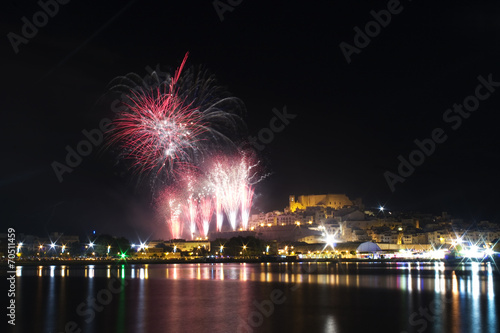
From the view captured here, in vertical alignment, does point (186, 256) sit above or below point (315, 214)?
below

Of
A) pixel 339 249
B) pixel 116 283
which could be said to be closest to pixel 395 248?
pixel 339 249

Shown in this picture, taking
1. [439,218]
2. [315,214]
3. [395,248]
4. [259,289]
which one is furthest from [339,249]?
[259,289]

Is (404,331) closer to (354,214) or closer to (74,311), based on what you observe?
(74,311)

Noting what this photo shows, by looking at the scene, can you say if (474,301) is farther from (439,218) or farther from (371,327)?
(439,218)

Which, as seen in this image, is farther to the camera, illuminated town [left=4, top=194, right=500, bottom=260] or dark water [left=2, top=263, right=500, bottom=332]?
illuminated town [left=4, top=194, right=500, bottom=260]

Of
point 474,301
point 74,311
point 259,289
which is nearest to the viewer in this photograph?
point 74,311

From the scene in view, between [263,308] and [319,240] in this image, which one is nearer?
[263,308]

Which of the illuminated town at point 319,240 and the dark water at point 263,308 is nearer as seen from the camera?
the dark water at point 263,308

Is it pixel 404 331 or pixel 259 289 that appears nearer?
pixel 404 331

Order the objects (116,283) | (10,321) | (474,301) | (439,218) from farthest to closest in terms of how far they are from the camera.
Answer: (439,218) < (116,283) < (474,301) < (10,321)
